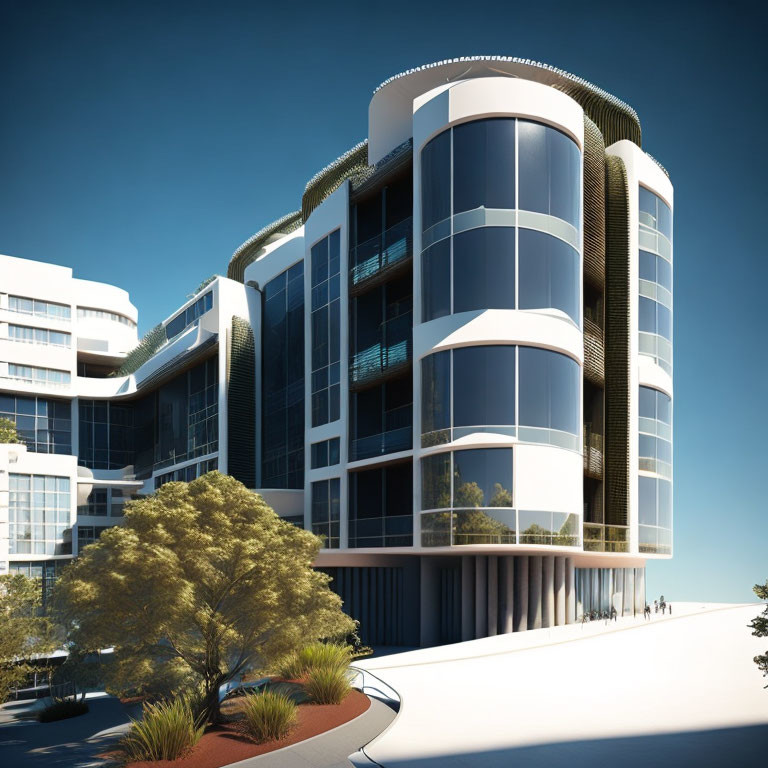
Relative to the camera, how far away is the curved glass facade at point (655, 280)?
38.3 meters

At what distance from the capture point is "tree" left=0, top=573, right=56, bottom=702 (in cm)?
2183

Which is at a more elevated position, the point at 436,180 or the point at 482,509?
the point at 436,180

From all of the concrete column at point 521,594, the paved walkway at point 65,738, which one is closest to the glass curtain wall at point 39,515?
the paved walkway at point 65,738

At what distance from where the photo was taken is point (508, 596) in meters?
29.2

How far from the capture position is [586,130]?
3453 cm

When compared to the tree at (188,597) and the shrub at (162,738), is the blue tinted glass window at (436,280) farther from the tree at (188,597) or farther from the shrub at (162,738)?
the shrub at (162,738)

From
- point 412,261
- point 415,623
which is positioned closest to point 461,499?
point 415,623

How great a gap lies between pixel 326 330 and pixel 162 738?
24626 mm

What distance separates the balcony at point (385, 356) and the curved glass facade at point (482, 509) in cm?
535

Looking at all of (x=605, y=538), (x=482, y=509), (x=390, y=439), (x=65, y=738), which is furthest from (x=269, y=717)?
(x=605, y=538)

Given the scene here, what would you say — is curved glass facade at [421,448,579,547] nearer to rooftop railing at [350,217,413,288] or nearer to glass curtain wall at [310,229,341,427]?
rooftop railing at [350,217,413,288]

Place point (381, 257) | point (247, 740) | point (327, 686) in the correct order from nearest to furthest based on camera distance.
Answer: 1. point (247, 740)
2. point (327, 686)
3. point (381, 257)

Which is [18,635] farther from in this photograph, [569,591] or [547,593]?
[569,591]

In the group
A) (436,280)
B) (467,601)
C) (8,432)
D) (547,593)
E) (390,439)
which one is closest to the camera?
(436,280)
